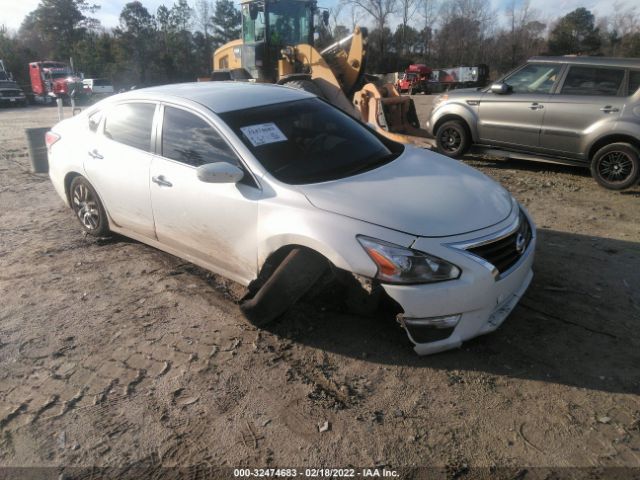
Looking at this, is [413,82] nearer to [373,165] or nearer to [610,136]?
[610,136]

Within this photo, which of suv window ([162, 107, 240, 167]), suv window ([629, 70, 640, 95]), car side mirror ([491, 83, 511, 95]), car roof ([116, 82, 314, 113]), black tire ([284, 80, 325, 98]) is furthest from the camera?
black tire ([284, 80, 325, 98])

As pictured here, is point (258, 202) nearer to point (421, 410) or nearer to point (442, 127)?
point (421, 410)

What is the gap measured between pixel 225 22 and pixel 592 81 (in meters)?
53.8

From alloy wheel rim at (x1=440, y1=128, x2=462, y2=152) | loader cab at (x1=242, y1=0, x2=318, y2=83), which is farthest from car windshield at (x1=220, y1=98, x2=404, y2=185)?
loader cab at (x1=242, y1=0, x2=318, y2=83)

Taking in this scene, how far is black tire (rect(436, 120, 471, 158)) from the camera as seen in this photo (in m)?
8.48

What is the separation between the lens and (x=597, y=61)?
7.12 m

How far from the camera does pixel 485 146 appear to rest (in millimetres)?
8352

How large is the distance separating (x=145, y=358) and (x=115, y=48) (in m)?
48.2

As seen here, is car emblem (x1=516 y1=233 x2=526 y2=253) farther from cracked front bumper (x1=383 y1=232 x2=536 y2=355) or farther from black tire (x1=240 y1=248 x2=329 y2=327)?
black tire (x1=240 y1=248 x2=329 y2=327)

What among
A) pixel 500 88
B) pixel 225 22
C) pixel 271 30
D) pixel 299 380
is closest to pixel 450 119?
pixel 500 88

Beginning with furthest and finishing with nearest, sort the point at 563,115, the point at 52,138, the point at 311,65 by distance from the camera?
the point at 311,65 < the point at 563,115 < the point at 52,138

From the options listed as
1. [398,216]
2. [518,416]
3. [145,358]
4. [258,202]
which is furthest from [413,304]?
[145,358]

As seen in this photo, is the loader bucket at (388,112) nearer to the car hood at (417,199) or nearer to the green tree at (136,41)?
the car hood at (417,199)

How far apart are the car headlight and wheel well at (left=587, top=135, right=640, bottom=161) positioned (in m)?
5.37
